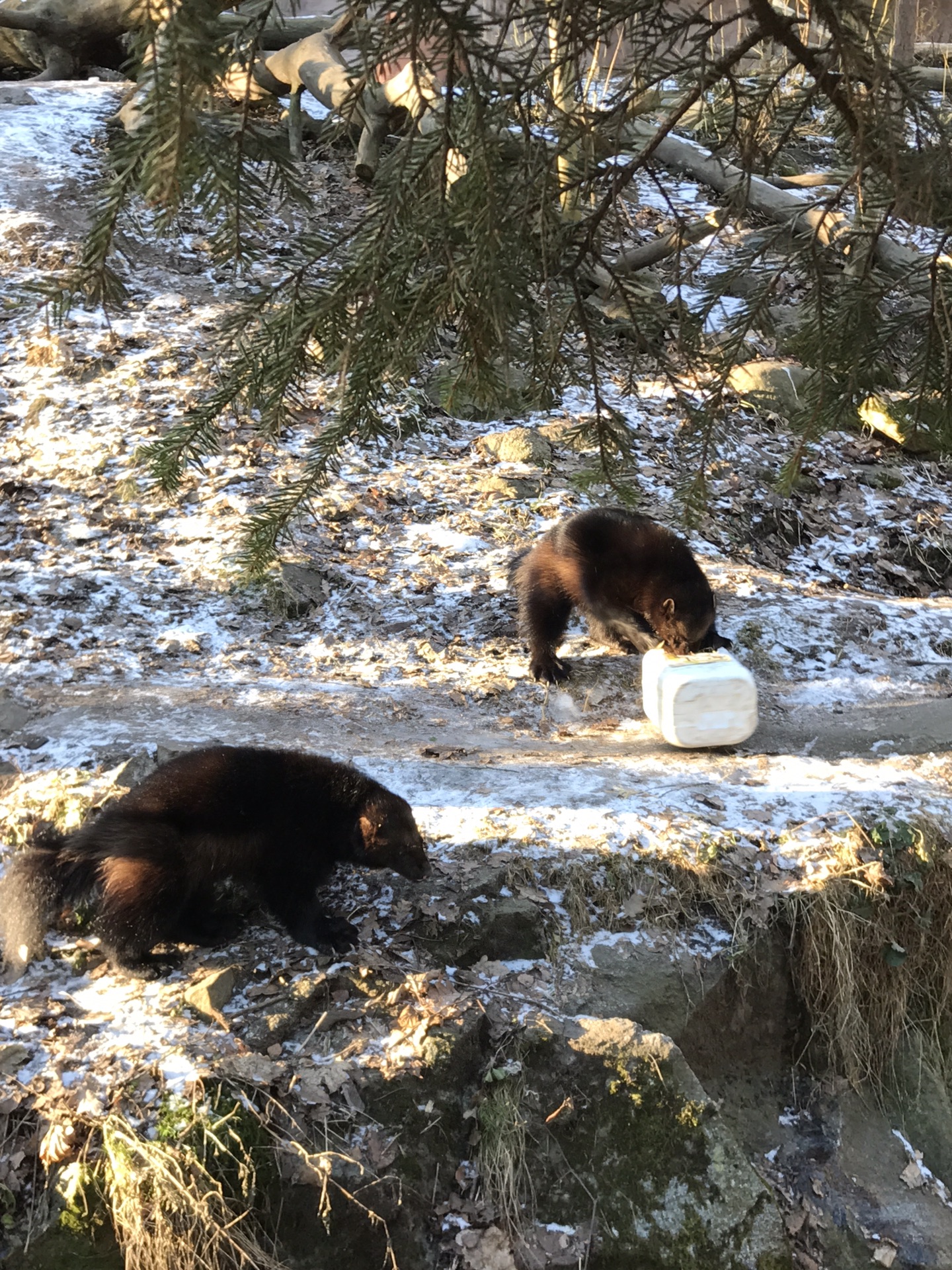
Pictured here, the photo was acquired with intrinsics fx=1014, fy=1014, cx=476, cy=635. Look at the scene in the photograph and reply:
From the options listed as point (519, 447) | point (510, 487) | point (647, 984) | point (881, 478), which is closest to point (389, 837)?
point (647, 984)

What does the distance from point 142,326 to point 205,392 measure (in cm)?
174

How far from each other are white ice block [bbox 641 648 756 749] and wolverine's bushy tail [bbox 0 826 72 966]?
3412 millimetres

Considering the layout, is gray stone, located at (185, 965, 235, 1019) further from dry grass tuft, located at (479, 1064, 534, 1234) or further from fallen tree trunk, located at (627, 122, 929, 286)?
fallen tree trunk, located at (627, 122, 929, 286)

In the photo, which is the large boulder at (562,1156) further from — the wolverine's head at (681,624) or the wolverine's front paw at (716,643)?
the wolverine's front paw at (716,643)

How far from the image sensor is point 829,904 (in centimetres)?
480

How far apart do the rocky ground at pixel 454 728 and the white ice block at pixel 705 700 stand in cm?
15

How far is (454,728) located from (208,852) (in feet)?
7.86

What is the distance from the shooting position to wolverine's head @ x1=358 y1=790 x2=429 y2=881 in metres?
4.41

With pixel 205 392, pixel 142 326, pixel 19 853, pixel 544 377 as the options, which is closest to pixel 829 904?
pixel 544 377

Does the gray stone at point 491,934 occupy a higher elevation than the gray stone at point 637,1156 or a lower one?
higher

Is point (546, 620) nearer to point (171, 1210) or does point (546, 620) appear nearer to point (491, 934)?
point (491, 934)

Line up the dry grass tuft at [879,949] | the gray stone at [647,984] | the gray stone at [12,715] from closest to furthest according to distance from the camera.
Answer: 1. the gray stone at [647,984]
2. the dry grass tuft at [879,949]
3. the gray stone at [12,715]

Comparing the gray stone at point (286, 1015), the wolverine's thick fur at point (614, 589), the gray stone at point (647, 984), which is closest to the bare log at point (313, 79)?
the wolverine's thick fur at point (614, 589)

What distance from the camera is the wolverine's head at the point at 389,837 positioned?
14.5 ft
